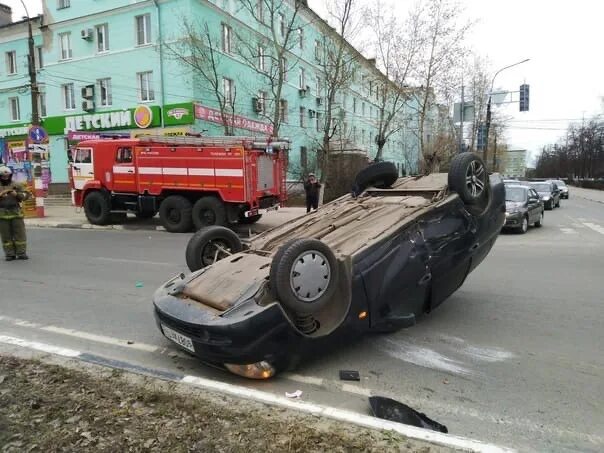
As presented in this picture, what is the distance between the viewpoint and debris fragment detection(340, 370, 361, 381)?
3611 mm

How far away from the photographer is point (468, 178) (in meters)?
4.61

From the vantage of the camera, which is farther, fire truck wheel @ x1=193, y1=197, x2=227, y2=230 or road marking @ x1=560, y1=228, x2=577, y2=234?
road marking @ x1=560, y1=228, x2=577, y2=234

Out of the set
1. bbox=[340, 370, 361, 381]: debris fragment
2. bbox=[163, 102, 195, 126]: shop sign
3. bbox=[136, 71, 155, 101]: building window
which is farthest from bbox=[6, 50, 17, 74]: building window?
bbox=[340, 370, 361, 381]: debris fragment

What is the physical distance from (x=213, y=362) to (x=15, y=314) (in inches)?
129

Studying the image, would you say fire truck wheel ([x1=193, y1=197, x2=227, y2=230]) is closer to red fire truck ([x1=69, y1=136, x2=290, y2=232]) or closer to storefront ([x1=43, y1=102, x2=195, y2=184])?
red fire truck ([x1=69, y1=136, x2=290, y2=232])

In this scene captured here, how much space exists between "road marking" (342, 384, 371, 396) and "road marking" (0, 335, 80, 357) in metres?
2.28

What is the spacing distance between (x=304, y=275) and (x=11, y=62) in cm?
3422

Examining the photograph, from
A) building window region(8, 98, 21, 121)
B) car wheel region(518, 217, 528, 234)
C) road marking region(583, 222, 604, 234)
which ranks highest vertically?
building window region(8, 98, 21, 121)

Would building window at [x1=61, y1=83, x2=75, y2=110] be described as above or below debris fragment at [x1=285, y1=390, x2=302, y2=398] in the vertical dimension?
above

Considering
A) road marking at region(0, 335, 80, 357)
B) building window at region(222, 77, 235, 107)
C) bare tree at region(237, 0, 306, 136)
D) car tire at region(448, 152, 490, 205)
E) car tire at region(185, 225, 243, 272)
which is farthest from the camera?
building window at region(222, 77, 235, 107)

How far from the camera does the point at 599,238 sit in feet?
40.3

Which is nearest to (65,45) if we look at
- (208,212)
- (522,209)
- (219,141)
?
(219,141)

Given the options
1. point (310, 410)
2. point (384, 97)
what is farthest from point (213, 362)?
point (384, 97)

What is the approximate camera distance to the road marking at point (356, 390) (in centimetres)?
340
